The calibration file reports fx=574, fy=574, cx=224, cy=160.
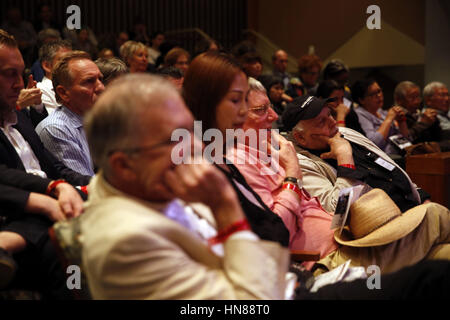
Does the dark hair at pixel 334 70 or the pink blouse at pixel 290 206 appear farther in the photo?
the dark hair at pixel 334 70

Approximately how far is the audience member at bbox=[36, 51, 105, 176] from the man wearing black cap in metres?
1.01

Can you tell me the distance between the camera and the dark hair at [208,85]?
6.47 feet

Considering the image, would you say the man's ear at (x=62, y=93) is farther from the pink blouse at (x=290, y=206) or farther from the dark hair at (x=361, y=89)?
the dark hair at (x=361, y=89)

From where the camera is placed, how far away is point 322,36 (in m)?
10.1

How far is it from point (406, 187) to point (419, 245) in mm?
706

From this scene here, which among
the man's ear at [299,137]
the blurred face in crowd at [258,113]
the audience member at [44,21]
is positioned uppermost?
the audience member at [44,21]

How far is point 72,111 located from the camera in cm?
275

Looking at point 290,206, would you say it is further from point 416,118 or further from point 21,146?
point 416,118

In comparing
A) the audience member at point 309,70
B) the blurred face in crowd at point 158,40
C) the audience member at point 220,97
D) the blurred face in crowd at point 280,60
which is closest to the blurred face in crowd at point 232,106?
the audience member at point 220,97

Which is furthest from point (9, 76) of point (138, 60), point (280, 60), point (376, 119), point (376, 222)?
point (280, 60)

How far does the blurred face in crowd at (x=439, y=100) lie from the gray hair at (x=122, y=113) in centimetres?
532

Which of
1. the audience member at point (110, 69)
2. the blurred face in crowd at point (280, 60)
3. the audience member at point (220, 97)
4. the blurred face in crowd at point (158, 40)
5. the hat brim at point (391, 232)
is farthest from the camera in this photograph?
the blurred face in crowd at point (158, 40)

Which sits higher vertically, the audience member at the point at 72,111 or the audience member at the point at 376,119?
the audience member at the point at 72,111
